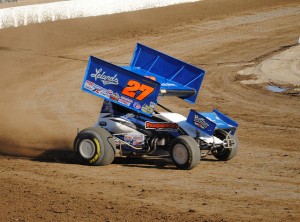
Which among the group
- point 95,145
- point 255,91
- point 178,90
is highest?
point 255,91

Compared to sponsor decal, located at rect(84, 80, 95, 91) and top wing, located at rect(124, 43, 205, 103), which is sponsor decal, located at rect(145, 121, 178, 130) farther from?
sponsor decal, located at rect(84, 80, 95, 91)

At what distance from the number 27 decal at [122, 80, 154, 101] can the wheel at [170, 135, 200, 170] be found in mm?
998

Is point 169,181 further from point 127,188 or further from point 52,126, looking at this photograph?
point 52,126

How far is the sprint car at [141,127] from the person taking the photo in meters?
13.3

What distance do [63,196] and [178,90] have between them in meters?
3.76

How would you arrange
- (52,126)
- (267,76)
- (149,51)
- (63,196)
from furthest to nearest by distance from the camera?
(267,76) → (52,126) → (149,51) → (63,196)

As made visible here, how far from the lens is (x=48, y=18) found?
34031 millimetres

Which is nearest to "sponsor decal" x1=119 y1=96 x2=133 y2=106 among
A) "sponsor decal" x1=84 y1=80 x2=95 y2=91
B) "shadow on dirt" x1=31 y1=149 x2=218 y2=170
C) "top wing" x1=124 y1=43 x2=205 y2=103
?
"sponsor decal" x1=84 y1=80 x2=95 y2=91

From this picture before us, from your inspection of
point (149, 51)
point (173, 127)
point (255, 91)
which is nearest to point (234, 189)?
point (173, 127)

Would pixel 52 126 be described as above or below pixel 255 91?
below

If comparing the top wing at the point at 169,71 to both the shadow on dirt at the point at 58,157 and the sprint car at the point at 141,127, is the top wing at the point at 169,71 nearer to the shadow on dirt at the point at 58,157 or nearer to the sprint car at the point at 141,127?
the sprint car at the point at 141,127

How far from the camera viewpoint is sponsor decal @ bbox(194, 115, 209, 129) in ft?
43.7

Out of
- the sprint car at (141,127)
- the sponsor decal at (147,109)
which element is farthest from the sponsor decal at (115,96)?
the sponsor decal at (147,109)

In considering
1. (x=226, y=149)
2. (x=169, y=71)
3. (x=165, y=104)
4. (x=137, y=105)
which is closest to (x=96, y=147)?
(x=137, y=105)
